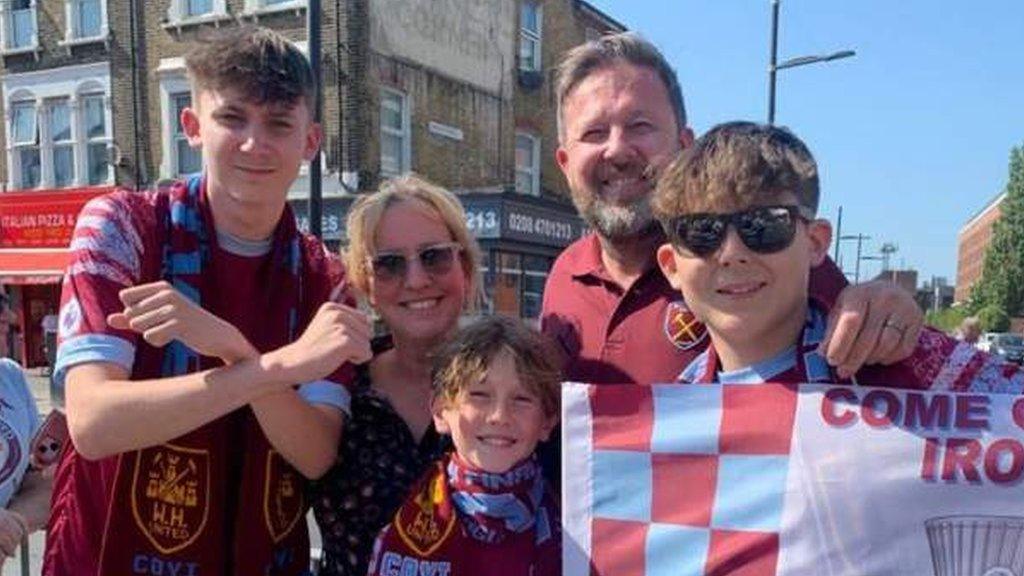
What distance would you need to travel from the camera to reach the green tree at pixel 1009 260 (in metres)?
56.2

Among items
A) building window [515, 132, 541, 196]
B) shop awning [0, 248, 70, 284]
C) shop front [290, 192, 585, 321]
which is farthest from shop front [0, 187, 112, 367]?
building window [515, 132, 541, 196]

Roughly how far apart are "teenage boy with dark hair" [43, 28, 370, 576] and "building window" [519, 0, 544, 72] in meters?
18.6

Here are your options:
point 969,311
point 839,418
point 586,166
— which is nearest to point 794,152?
point 839,418

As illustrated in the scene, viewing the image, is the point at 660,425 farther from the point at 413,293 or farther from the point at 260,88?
the point at 260,88

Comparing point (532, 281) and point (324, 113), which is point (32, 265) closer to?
point (324, 113)

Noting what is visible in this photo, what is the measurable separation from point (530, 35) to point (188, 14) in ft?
25.7

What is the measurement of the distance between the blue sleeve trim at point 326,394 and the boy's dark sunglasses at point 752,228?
927 mm

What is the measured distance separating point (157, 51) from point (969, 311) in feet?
183

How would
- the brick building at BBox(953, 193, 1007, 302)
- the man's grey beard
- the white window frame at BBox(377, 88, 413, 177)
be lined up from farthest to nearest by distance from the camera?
the brick building at BBox(953, 193, 1007, 302) < the white window frame at BBox(377, 88, 413, 177) < the man's grey beard

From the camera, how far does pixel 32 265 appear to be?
18.1 m

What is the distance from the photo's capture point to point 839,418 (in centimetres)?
169

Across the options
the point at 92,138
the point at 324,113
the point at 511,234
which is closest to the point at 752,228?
the point at 511,234

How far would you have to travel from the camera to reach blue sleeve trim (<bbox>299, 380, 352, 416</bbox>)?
2045 millimetres

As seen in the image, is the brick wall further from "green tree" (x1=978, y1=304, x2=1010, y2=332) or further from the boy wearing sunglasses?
the boy wearing sunglasses
